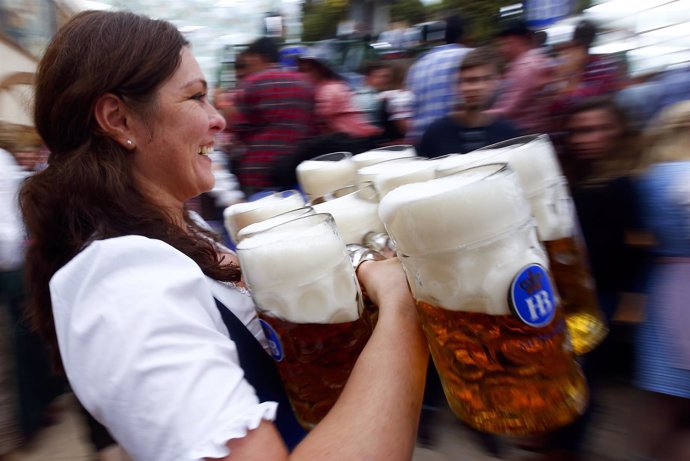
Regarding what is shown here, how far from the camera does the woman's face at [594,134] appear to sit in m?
1.75

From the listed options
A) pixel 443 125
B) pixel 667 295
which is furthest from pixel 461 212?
pixel 443 125

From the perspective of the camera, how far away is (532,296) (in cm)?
60

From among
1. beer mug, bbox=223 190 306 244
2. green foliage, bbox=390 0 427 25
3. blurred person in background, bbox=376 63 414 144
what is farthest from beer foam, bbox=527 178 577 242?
green foliage, bbox=390 0 427 25

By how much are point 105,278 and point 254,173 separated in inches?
82.1

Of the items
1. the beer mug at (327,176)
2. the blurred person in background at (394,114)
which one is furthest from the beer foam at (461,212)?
the blurred person in background at (394,114)

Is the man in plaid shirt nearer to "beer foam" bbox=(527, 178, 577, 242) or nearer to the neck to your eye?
the neck

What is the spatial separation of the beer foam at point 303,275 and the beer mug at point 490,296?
0.33ft

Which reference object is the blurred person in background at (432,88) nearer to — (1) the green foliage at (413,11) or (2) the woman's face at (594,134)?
(2) the woman's face at (594,134)

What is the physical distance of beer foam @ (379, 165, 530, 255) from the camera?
0.60 m

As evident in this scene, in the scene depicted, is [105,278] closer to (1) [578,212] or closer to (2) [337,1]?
(1) [578,212]

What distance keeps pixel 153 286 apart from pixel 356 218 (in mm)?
324

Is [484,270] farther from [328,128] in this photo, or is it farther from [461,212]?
[328,128]

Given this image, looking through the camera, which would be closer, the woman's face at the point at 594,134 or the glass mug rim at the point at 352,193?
the glass mug rim at the point at 352,193

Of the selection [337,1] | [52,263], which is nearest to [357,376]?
[52,263]
